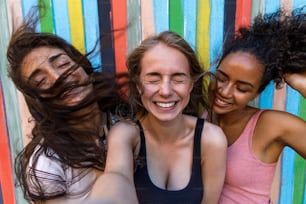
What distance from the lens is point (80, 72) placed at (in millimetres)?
1018

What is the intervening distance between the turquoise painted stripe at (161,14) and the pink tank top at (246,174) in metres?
0.40

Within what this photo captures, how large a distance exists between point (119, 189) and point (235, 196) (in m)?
0.53

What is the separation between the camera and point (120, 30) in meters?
1.22

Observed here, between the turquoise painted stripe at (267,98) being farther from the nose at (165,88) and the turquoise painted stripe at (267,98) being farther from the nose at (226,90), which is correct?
the nose at (165,88)

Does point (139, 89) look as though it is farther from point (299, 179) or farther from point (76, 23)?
point (299, 179)

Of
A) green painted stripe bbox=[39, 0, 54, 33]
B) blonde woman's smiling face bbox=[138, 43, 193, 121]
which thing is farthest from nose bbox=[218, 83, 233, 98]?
green painted stripe bbox=[39, 0, 54, 33]

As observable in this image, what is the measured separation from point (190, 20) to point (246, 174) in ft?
1.63

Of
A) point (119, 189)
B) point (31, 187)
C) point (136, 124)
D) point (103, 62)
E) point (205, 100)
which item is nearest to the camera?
point (119, 189)

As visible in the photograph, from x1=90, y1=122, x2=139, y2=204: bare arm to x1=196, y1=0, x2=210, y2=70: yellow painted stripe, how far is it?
373mm

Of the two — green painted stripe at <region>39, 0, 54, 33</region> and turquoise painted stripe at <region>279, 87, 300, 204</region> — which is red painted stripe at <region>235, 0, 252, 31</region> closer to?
turquoise painted stripe at <region>279, 87, 300, 204</region>

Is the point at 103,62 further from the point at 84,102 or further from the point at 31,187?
the point at 31,187

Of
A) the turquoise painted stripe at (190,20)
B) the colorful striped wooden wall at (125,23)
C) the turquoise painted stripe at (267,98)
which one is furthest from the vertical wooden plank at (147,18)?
the turquoise painted stripe at (267,98)

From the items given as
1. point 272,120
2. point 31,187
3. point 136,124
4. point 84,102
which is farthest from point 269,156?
point 31,187

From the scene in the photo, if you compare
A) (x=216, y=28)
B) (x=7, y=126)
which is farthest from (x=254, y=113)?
(x=7, y=126)
